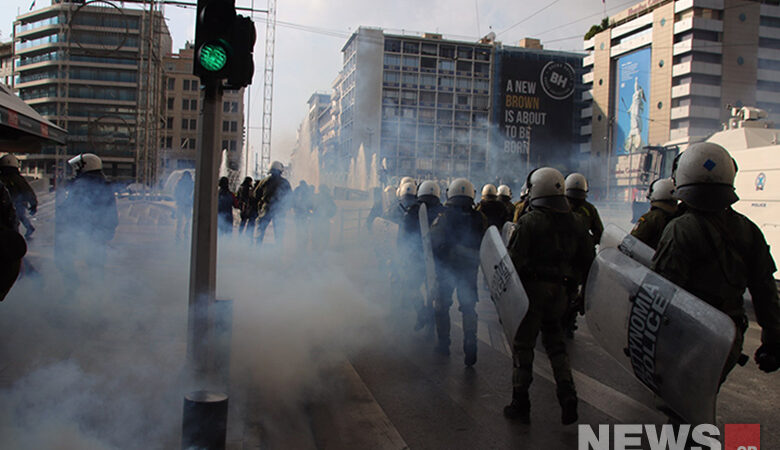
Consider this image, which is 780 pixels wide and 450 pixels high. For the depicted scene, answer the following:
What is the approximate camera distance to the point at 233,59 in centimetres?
312

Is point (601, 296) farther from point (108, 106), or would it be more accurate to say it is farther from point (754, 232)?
point (108, 106)

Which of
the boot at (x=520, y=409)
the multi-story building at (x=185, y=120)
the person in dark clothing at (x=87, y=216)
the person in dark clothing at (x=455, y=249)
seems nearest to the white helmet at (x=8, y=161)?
the person in dark clothing at (x=87, y=216)

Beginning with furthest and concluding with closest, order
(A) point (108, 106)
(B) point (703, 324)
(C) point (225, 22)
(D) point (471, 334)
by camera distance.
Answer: (A) point (108, 106), (D) point (471, 334), (C) point (225, 22), (B) point (703, 324)

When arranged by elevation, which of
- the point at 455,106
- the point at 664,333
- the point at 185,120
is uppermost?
the point at 455,106

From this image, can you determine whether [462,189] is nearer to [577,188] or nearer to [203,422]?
[577,188]

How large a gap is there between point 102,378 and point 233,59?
2.16 m

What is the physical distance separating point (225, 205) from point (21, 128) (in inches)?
207

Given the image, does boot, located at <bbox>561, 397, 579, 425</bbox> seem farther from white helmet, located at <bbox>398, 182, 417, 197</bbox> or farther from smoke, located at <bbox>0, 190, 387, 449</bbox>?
white helmet, located at <bbox>398, 182, 417, 197</bbox>

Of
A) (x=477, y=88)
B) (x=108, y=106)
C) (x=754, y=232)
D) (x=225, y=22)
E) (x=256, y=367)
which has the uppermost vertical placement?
(x=477, y=88)

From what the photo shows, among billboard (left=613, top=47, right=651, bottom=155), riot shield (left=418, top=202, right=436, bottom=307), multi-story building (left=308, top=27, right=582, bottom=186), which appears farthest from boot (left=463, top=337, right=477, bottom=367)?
multi-story building (left=308, top=27, right=582, bottom=186)

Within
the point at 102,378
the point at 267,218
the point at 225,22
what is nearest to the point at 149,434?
the point at 102,378

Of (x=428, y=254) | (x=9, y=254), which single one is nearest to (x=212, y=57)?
(x=9, y=254)

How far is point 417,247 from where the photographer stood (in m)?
5.96

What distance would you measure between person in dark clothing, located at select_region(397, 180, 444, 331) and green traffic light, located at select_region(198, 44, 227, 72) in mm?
3069
